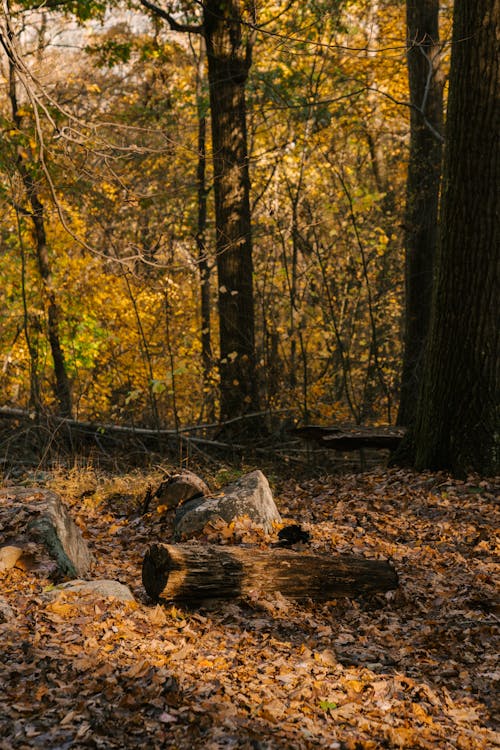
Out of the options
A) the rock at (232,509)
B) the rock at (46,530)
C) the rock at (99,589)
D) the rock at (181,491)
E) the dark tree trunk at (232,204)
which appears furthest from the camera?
the dark tree trunk at (232,204)

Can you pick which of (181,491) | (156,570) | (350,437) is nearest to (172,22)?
(350,437)

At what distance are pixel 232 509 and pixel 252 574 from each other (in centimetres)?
145

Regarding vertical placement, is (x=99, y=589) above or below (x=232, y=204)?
below

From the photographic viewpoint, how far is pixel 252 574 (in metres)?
5.38

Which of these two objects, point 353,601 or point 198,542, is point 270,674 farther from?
point 198,542

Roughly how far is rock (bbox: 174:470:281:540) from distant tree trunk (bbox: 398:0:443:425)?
15.9 feet

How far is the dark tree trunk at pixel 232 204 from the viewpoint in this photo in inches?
415

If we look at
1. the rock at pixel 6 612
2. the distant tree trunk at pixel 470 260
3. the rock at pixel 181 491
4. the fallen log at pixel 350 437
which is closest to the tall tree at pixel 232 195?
the fallen log at pixel 350 437

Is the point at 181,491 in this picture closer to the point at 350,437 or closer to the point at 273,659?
the point at 350,437

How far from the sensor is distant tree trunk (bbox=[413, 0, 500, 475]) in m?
7.64

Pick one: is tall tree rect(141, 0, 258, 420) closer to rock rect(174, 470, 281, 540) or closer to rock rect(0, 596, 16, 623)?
rock rect(174, 470, 281, 540)

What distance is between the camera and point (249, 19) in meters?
11.0

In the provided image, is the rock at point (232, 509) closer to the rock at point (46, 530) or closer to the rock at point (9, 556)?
the rock at point (46, 530)

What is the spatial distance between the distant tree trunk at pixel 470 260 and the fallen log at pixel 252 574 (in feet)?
8.91
